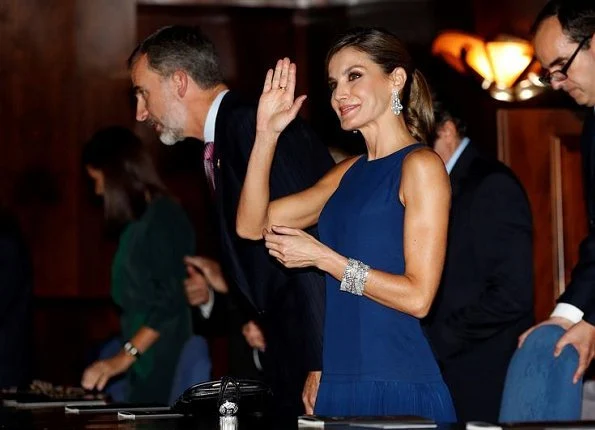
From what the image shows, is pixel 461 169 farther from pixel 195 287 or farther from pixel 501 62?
pixel 501 62

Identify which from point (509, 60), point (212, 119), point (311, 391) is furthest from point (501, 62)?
point (311, 391)

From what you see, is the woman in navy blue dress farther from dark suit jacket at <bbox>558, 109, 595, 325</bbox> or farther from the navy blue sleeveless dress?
dark suit jacket at <bbox>558, 109, 595, 325</bbox>

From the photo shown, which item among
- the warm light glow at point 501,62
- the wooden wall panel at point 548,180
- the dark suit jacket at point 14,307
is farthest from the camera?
the warm light glow at point 501,62

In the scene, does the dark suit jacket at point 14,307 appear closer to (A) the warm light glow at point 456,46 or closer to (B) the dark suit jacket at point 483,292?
(B) the dark suit jacket at point 483,292

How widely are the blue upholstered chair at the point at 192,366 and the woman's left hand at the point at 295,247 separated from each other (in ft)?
6.42

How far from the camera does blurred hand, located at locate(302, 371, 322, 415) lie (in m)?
3.19

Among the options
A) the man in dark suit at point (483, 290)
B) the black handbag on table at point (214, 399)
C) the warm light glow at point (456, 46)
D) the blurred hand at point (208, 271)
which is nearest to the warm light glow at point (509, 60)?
the warm light glow at point (456, 46)

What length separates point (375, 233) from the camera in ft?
9.57

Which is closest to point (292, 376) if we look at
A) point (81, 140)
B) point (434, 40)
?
point (434, 40)

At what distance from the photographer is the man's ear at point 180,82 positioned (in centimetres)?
383

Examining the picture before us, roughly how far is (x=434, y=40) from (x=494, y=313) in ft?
7.98

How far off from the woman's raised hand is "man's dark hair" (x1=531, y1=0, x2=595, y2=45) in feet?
2.30

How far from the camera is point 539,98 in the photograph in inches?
220

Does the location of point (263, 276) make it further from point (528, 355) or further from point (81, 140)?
point (81, 140)
